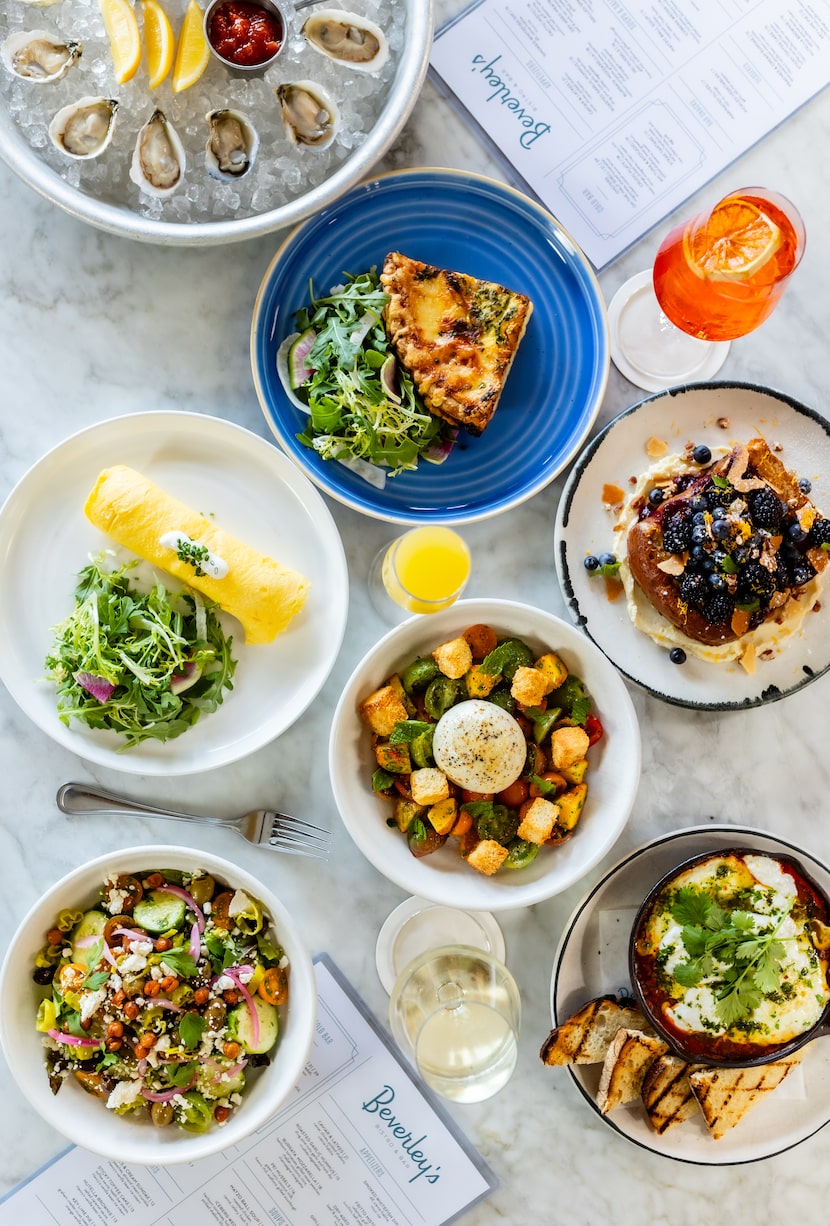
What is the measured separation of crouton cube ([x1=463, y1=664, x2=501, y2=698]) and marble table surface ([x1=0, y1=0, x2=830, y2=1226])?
274mm

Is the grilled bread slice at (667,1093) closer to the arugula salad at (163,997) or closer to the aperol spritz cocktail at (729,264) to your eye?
the arugula salad at (163,997)

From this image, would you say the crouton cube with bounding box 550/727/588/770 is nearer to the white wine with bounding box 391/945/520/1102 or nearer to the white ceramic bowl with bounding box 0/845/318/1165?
the white wine with bounding box 391/945/520/1102

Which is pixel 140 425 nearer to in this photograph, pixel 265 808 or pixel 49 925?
pixel 265 808

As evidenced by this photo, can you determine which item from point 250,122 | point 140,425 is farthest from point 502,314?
point 140,425

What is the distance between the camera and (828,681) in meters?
2.65

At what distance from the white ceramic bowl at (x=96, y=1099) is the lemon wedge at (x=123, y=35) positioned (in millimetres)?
1715

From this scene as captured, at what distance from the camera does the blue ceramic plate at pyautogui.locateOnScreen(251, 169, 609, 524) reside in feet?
7.84

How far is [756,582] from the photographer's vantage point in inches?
90.9

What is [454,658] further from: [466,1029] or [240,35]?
[240,35]

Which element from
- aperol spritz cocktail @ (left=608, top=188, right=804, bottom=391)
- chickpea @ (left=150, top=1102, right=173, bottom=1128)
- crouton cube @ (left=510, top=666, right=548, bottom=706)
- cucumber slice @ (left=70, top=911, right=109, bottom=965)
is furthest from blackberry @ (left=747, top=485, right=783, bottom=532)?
chickpea @ (left=150, top=1102, right=173, bottom=1128)

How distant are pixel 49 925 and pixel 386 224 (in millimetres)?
1889

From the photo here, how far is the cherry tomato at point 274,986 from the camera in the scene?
2.32m

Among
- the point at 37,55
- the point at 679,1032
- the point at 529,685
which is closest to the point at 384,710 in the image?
the point at 529,685

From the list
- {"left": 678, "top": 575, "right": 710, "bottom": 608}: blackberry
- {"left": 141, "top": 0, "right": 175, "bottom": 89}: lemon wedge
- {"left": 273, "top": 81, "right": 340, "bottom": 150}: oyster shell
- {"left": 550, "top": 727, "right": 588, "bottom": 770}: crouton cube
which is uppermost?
{"left": 141, "top": 0, "right": 175, "bottom": 89}: lemon wedge
